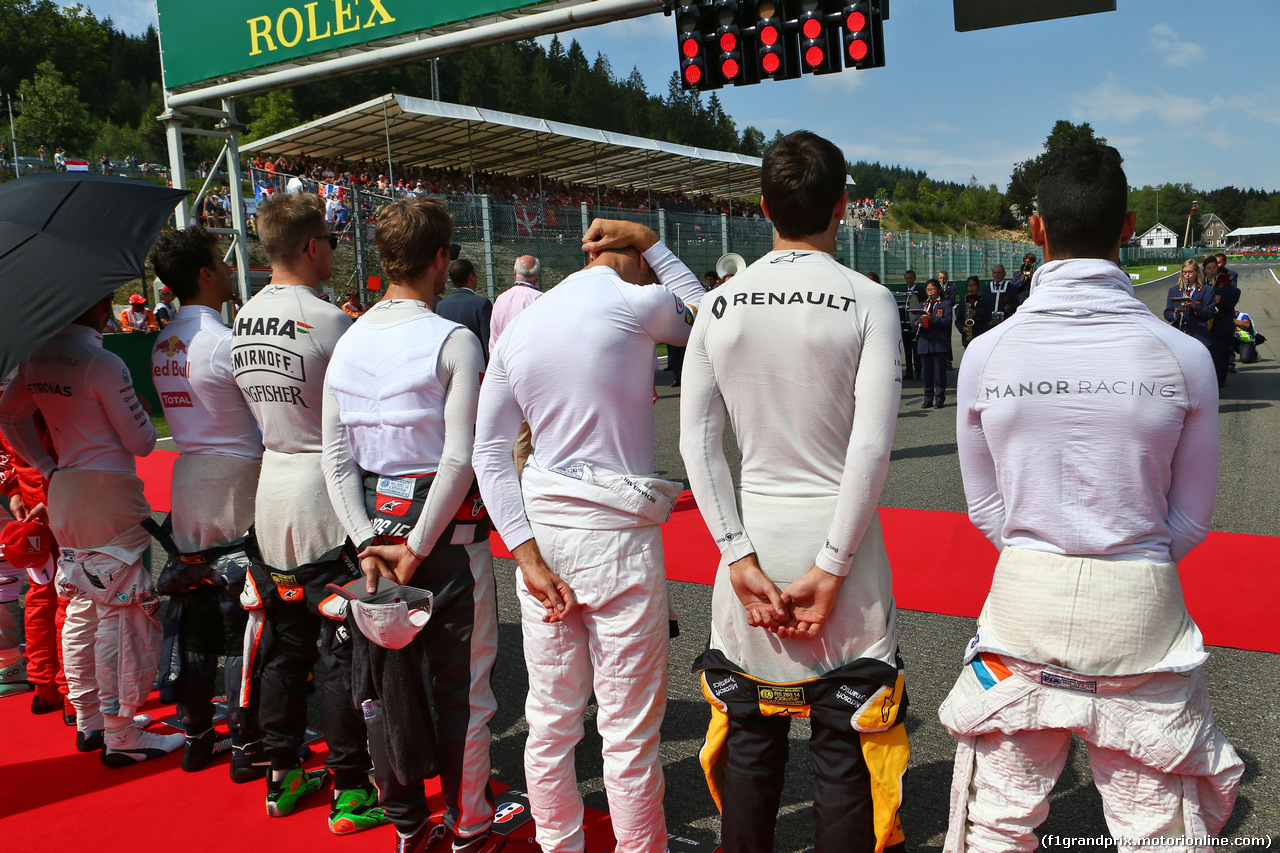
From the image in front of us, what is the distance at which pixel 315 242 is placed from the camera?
303 centimetres

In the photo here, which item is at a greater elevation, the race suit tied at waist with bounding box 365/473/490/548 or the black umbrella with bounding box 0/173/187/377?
the black umbrella with bounding box 0/173/187/377

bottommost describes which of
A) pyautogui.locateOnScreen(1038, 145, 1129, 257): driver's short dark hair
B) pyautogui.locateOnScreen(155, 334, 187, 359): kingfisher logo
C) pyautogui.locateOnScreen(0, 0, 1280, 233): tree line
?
pyautogui.locateOnScreen(155, 334, 187, 359): kingfisher logo

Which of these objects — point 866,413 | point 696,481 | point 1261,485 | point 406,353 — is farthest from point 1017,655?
point 1261,485

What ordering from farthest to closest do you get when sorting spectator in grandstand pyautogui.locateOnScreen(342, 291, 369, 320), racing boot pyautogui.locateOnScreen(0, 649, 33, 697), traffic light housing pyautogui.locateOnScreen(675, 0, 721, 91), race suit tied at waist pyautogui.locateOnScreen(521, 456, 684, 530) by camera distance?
spectator in grandstand pyautogui.locateOnScreen(342, 291, 369, 320) → traffic light housing pyautogui.locateOnScreen(675, 0, 721, 91) → racing boot pyautogui.locateOnScreen(0, 649, 33, 697) → race suit tied at waist pyautogui.locateOnScreen(521, 456, 684, 530)

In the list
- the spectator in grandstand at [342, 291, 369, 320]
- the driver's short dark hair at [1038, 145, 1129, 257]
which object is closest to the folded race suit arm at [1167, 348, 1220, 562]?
the driver's short dark hair at [1038, 145, 1129, 257]

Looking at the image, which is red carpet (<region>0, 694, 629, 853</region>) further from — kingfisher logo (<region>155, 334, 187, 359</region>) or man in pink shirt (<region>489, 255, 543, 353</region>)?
man in pink shirt (<region>489, 255, 543, 353</region>)

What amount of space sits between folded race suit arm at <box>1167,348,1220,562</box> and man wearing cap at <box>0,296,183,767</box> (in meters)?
3.49

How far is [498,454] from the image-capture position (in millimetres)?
2385

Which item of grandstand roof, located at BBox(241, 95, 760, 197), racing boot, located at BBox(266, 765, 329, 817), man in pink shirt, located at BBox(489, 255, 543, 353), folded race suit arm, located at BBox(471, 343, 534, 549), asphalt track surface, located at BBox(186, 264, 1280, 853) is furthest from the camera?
grandstand roof, located at BBox(241, 95, 760, 197)

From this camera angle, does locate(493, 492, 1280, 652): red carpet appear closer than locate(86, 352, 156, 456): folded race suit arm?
No

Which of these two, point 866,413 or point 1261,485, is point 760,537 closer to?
point 866,413

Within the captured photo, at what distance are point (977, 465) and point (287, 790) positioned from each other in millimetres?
2583

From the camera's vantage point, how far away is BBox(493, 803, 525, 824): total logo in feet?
9.05

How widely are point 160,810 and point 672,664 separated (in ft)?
7.06
